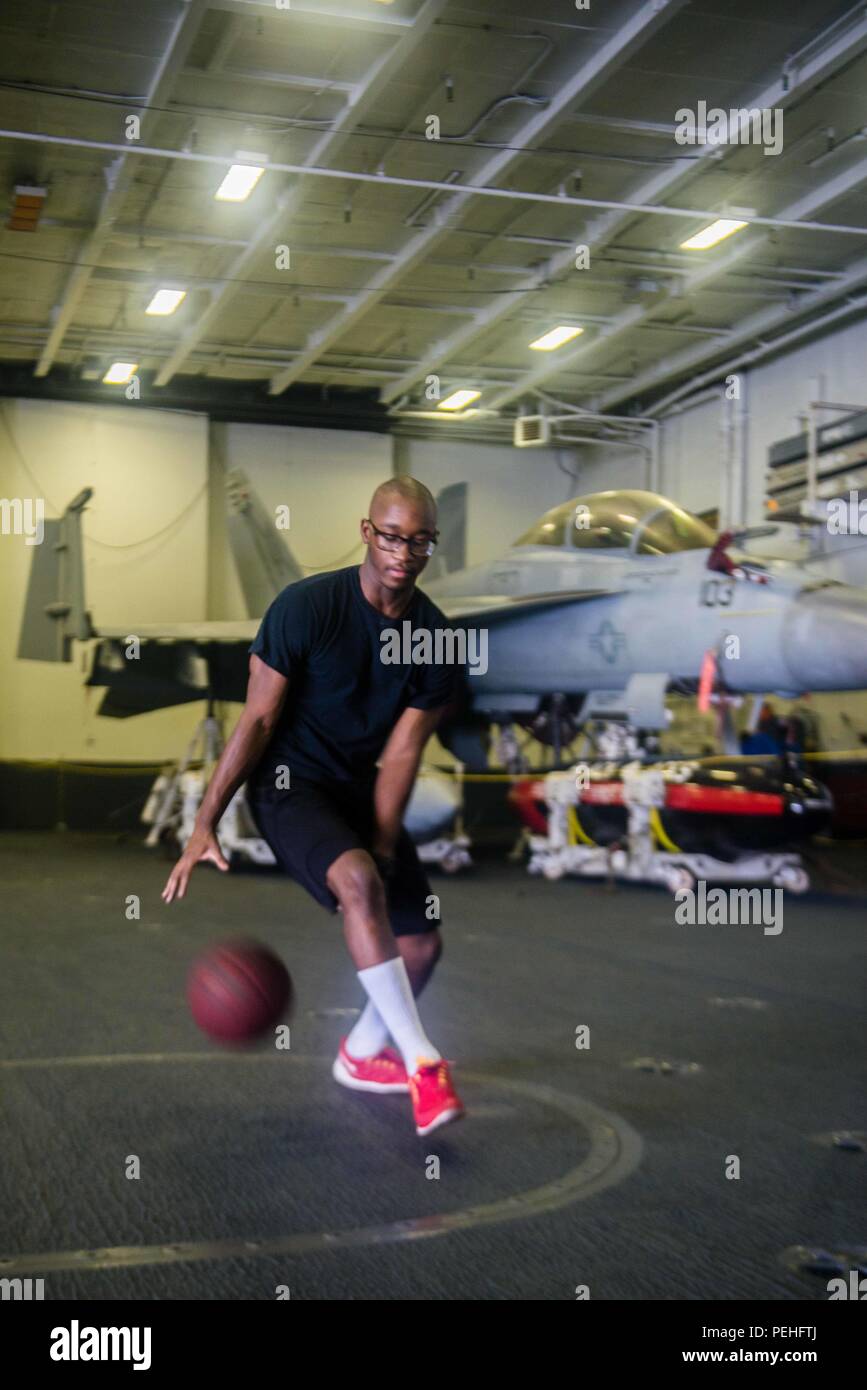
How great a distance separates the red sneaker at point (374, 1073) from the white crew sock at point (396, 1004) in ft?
1.46

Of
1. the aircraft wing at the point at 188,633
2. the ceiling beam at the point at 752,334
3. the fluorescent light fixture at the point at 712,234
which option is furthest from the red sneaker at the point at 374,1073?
the ceiling beam at the point at 752,334

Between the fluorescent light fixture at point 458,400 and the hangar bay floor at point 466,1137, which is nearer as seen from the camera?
the hangar bay floor at point 466,1137

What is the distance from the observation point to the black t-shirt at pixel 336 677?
10.3ft

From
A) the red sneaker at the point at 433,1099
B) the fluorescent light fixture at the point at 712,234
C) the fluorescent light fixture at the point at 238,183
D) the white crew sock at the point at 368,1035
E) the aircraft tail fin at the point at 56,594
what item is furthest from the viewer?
the aircraft tail fin at the point at 56,594

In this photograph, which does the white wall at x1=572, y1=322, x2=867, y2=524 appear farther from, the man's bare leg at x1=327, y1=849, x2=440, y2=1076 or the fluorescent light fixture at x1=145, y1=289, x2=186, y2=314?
the man's bare leg at x1=327, y1=849, x2=440, y2=1076

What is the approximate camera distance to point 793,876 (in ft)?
28.6

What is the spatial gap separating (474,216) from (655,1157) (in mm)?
9989

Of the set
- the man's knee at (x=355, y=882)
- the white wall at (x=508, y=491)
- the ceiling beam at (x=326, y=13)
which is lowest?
the man's knee at (x=355, y=882)

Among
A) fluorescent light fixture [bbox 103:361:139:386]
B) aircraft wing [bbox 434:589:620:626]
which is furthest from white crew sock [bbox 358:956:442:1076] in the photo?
fluorescent light fixture [bbox 103:361:139:386]

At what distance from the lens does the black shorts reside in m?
3.11

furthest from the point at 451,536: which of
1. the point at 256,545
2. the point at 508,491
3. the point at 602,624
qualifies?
the point at 602,624

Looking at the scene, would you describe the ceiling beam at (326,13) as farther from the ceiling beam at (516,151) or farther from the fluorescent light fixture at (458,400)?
the fluorescent light fixture at (458,400)
